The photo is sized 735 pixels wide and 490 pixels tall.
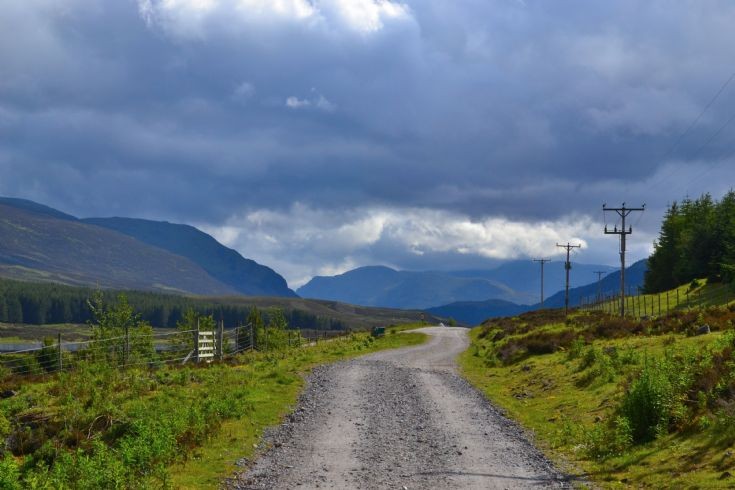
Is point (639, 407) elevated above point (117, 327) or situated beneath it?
situated beneath

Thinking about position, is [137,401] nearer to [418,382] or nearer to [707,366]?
[418,382]

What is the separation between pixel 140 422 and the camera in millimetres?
18125

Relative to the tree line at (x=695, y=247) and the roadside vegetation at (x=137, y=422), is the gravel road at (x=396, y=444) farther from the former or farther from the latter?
the tree line at (x=695, y=247)

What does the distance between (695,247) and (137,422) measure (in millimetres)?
101360

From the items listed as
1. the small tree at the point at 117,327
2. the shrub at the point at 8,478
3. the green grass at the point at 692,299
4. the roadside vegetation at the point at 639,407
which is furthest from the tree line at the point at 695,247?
the shrub at the point at 8,478

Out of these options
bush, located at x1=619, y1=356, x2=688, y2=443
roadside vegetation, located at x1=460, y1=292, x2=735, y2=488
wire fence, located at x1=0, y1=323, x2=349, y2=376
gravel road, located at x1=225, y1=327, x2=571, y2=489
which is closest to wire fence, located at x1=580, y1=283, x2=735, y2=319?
roadside vegetation, located at x1=460, y1=292, x2=735, y2=488

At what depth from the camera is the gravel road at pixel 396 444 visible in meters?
14.1

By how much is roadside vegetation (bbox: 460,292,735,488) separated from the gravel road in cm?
131

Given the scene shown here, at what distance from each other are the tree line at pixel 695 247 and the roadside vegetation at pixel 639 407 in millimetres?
48643

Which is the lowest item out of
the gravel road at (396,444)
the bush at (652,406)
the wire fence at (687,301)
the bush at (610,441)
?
the gravel road at (396,444)

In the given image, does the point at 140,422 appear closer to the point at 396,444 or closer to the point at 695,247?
the point at 396,444

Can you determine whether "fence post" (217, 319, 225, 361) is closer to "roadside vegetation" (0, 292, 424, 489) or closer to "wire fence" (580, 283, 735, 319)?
"roadside vegetation" (0, 292, 424, 489)

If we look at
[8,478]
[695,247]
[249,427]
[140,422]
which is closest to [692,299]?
[695,247]

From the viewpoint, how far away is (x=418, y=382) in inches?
1259
